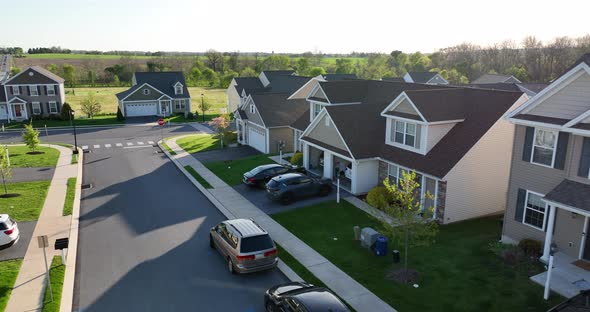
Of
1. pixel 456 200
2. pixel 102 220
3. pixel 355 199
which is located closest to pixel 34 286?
pixel 102 220

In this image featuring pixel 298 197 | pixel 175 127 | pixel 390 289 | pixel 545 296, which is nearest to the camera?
pixel 545 296

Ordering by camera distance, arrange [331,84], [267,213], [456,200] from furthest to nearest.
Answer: [331,84]
[267,213]
[456,200]

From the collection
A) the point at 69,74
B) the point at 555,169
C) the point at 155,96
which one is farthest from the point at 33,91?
the point at 555,169

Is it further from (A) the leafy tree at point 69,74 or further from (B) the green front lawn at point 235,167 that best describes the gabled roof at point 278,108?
(A) the leafy tree at point 69,74

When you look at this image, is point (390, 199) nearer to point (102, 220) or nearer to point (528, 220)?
point (528, 220)

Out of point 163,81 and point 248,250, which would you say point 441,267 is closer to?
point 248,250

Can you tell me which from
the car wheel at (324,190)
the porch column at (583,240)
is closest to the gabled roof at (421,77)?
the car wheel at (324,190)
